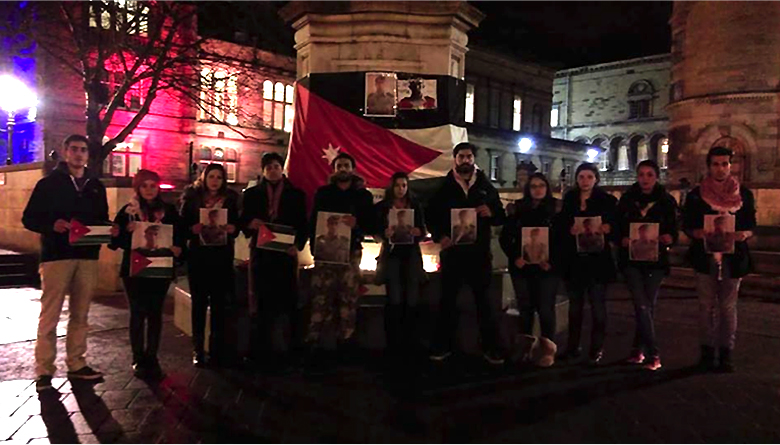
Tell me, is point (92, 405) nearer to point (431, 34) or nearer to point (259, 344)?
point (259, 344)

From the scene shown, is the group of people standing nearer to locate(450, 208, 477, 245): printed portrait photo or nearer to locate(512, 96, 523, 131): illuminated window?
locate(450, 208, 477, 245): printed portrait photo

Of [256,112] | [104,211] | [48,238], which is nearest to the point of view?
[48,238]

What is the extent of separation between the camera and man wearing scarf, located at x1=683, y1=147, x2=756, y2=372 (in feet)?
19.2

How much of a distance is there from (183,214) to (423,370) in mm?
2693

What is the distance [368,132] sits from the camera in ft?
24.3

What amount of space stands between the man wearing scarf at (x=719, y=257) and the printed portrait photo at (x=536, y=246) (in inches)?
57.8

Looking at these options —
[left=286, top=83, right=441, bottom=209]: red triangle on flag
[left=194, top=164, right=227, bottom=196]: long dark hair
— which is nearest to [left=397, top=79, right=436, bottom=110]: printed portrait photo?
[left=286, top=83, right=441, bottom=209]: red triangle on flag

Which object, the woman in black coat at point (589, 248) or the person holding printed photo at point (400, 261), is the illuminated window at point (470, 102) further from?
the person holding printed photo at point (400, 261)

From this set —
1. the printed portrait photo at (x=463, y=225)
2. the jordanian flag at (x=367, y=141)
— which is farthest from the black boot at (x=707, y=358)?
the jordanian flag at (x=367, y=141)

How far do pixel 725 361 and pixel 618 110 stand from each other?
51067 mm

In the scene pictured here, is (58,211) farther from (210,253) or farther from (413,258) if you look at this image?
(413,258)

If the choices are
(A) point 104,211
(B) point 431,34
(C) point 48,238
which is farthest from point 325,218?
(B) point 431,34

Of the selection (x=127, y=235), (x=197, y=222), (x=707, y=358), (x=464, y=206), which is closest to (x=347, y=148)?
(x=464, y=206)

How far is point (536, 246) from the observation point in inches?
231
